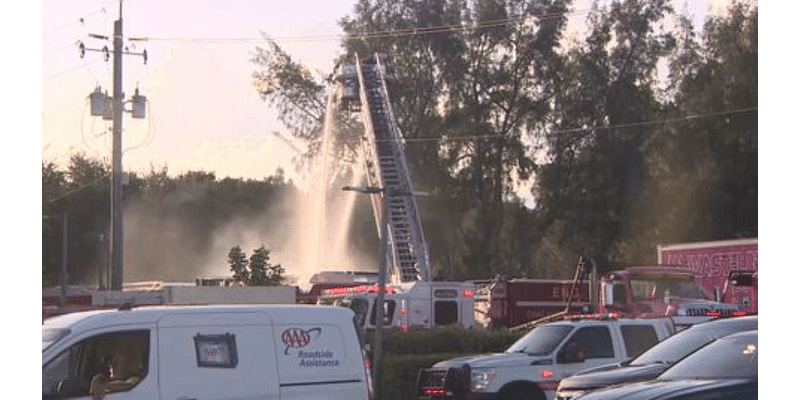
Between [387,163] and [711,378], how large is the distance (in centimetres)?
3389

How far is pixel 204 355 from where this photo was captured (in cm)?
1224

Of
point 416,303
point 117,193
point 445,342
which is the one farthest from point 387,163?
point 445,342

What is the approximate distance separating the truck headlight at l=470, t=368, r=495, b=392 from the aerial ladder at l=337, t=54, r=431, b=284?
65.3 ft

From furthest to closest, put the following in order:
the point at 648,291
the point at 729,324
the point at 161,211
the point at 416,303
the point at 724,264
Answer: the point at 161,211 → the point at 724,264 → the point at 416,303 → the point at 648,291 → the point at 729,324

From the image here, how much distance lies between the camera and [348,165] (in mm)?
56844

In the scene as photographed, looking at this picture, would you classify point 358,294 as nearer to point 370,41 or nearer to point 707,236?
point 707,236

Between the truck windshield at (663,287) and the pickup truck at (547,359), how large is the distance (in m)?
7.75

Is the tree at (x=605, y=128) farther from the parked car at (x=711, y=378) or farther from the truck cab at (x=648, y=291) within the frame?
the parked car at (x=711, y=378)

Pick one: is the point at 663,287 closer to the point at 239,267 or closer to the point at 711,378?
the point at 239,267

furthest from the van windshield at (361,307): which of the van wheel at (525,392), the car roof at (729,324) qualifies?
the car roof at (729,324)

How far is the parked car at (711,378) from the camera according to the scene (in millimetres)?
10898

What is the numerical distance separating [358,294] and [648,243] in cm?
2748

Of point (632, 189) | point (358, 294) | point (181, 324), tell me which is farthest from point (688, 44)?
point (181, 324)

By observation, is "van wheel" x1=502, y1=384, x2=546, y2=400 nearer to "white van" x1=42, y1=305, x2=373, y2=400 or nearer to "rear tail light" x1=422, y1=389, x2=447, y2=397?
"rear tail light" x1=422, y1=389, x2=447, y2=397
